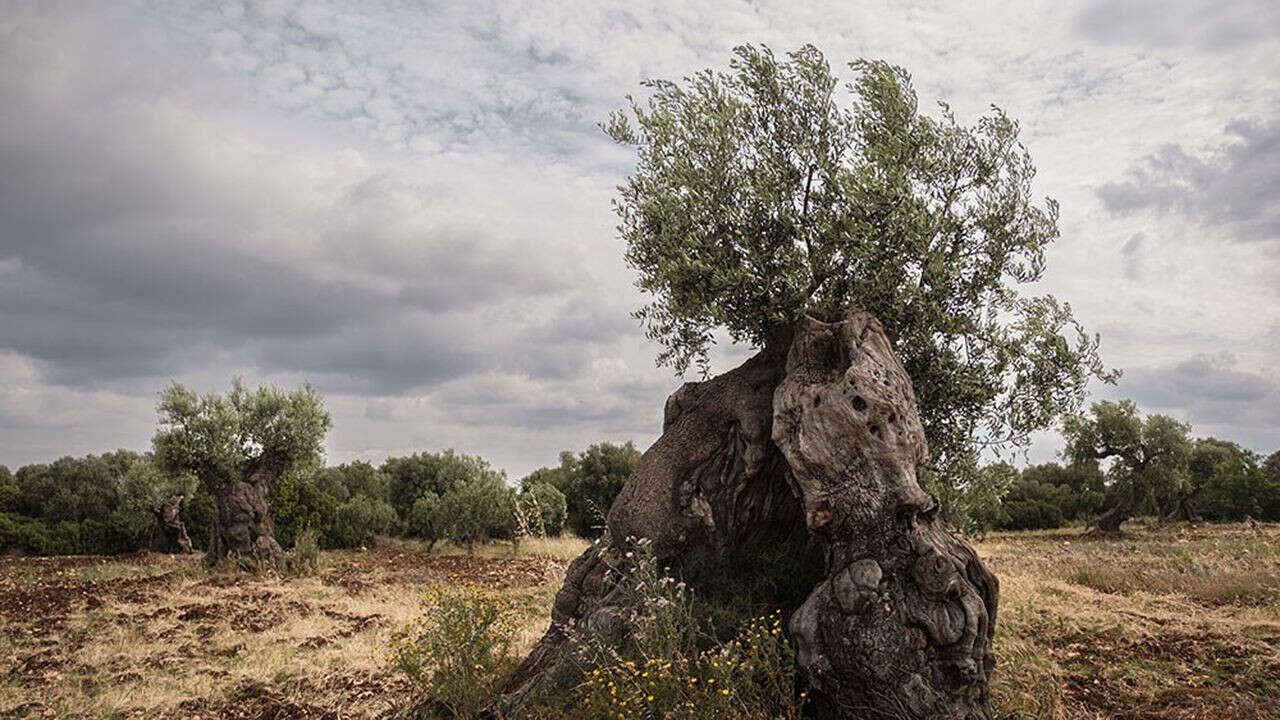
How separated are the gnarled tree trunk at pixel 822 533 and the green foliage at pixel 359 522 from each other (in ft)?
117

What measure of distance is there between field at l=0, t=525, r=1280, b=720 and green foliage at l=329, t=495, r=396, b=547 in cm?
1607

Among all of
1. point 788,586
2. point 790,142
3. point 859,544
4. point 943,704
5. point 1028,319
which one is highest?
point 790,142

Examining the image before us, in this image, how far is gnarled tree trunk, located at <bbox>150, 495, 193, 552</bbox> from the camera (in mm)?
40750

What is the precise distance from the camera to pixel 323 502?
43375 millimetres

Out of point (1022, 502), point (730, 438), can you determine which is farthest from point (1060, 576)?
point (1022, 502)

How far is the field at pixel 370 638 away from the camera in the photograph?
10.8 m

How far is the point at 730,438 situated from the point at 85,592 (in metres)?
21.4

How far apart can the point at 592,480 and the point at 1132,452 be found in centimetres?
3613

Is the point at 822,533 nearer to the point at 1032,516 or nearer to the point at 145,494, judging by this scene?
the point at 145,494

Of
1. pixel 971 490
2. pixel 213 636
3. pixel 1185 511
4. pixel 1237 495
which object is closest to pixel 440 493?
pixel 213 636

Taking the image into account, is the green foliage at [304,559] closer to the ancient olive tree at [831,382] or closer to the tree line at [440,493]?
the tree line at [440,493]

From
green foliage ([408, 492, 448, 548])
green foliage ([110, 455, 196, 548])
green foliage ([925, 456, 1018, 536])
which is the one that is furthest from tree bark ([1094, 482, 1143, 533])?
green foliage ([110, 455, 196, 548])

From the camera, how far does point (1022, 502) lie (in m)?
61.6

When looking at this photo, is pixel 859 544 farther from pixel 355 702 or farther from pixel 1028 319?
pixel 355 702
